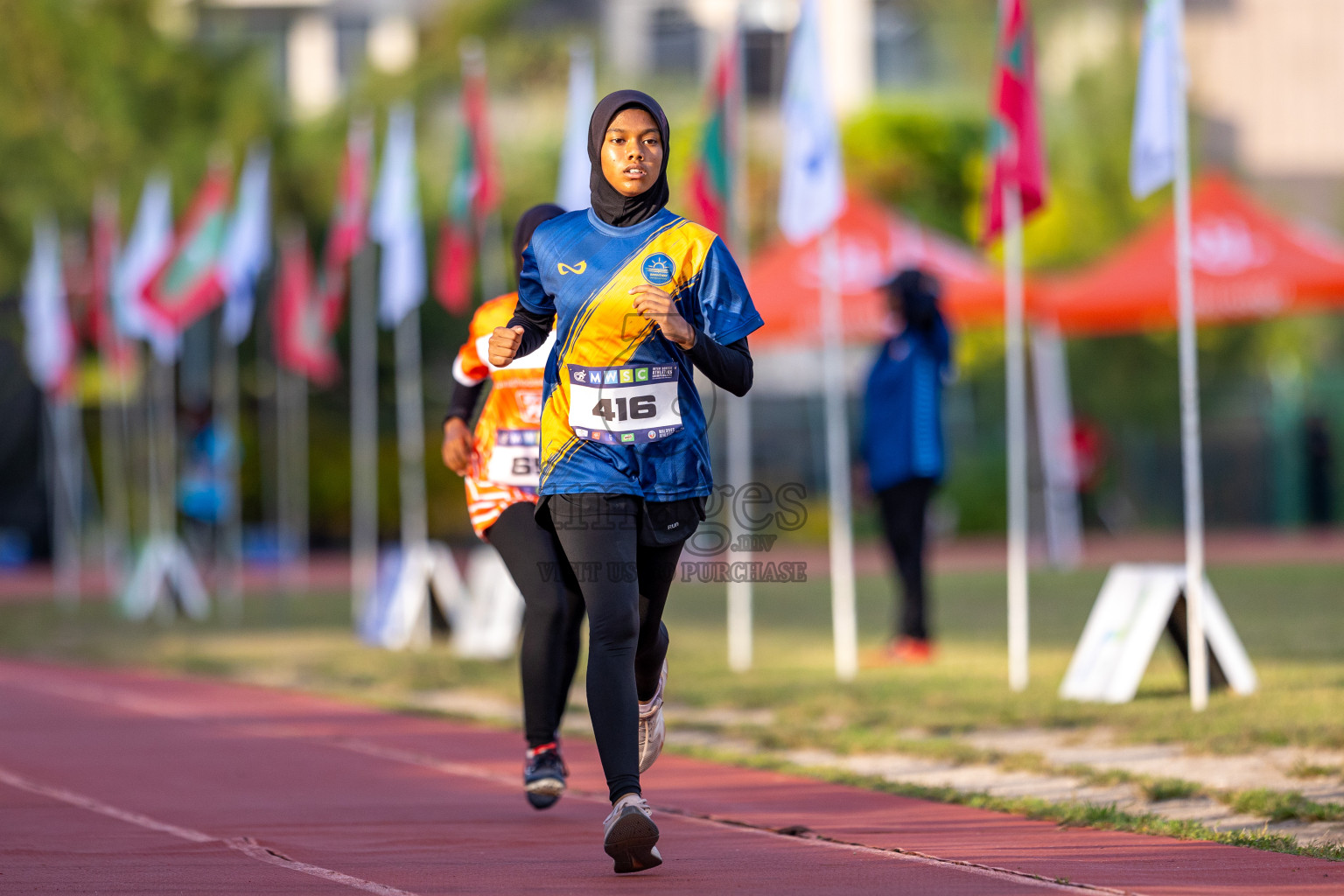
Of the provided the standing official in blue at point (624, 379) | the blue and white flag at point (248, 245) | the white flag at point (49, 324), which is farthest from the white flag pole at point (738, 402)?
the white flag at point (49, 324)

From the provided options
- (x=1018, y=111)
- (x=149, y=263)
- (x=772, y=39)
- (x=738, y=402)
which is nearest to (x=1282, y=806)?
(x=1018, y=111)

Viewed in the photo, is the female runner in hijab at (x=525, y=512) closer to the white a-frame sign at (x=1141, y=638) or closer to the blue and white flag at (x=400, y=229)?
the white a-frame sign at (x=1141, y=638)

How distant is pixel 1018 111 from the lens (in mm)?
9492

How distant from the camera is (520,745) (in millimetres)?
7996

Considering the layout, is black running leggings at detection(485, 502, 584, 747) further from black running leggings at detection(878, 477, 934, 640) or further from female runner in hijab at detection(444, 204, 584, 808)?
black running leggings at detection(878, 477, 934, 640)

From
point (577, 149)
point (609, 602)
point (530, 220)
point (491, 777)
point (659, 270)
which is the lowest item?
point (491, 777)

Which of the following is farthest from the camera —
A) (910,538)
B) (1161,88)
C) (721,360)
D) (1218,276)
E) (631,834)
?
(1218,276)

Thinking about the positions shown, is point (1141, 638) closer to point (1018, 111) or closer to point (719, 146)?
point (1018, 111)

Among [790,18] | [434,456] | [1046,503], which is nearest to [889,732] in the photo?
[1046,503]

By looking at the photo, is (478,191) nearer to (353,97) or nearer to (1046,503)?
(1046,503)

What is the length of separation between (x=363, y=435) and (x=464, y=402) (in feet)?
34.0

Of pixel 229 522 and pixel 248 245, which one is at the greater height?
pixel 248 245

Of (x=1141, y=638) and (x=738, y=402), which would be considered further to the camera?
(x=738, y=402)

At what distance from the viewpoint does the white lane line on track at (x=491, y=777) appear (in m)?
4.94
